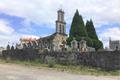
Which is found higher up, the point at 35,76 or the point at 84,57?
the point at 84,57

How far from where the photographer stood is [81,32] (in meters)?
58.4

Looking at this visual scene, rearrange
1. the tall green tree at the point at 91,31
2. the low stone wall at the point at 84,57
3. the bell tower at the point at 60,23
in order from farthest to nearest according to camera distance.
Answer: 1. the bell tower at the point at 60,23
2. the tall green tree at the point at 91,31
3. the low stone wall at the point at 84,57

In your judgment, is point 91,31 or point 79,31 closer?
point 79,31

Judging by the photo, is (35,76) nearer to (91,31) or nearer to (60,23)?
(91,31)

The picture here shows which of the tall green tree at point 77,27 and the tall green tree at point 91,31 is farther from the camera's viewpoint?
the tall green tree at point 91,31

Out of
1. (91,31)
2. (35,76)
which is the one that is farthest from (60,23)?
(35,76)

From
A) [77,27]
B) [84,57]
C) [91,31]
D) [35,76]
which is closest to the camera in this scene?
[35,76]

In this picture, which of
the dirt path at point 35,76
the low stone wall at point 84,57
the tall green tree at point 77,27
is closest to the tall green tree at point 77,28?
the tall green tree at point 77,27

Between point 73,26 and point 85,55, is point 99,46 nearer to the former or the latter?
→ point 73,26

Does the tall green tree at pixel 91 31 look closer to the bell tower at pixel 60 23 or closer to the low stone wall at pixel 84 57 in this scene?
the bell tower at pixel 60 23

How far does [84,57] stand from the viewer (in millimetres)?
35125

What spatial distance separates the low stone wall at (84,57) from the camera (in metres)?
32.5

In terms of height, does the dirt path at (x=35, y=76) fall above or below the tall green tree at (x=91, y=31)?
below

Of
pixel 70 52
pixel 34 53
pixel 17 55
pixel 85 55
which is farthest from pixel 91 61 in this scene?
pixel 17 55
